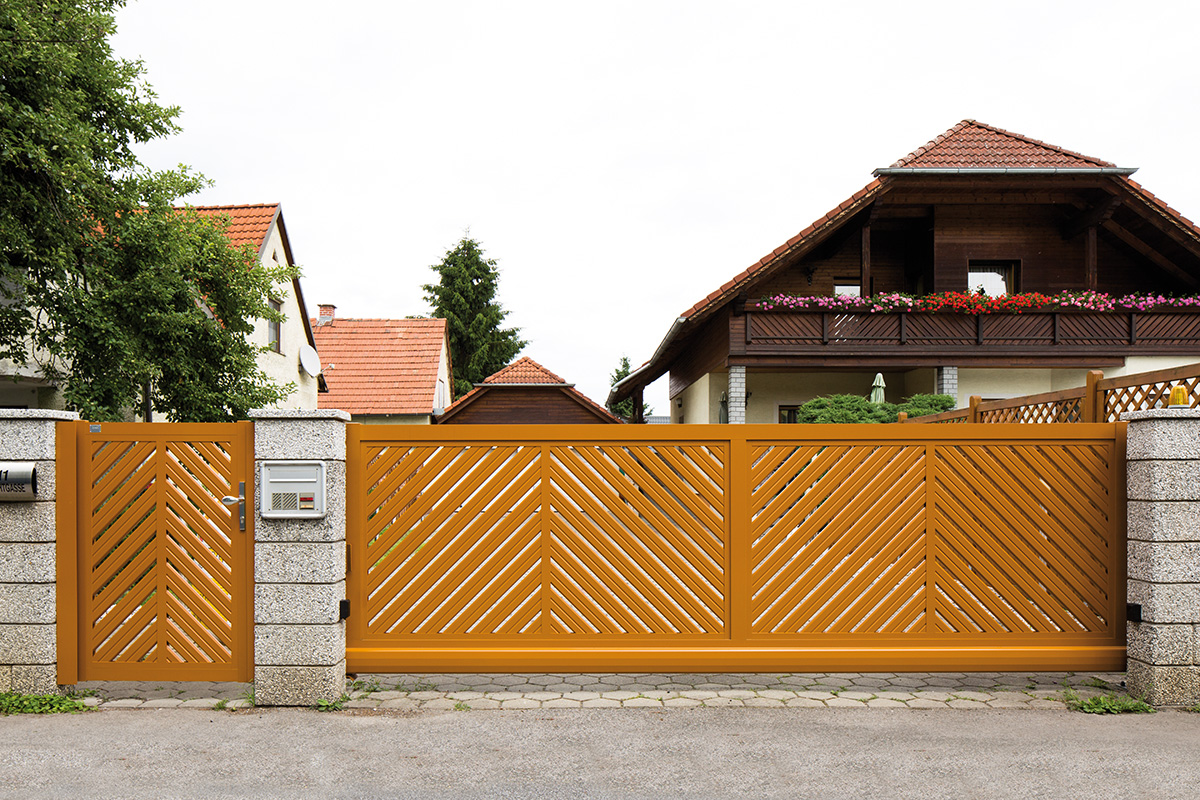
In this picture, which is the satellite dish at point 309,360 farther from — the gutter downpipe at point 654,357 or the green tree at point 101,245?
the gutter downpipe at point 654,357

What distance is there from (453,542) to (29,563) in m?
2.32

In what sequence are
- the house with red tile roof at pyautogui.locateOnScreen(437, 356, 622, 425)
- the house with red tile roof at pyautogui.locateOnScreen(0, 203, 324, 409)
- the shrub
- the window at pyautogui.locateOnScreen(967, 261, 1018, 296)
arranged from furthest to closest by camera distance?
the house with red tile roof at pyautogui.locateOnScreen(437, 356, 622, 425)
the window at pyautogui.locateOnScreen(967, 261, 1018, 296)
the house with red tile roof at pyautogui.locateOnScreen(0, 203, 324, 409)
the shrub

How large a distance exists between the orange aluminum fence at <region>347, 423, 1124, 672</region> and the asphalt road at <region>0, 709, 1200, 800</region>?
1.42 ft

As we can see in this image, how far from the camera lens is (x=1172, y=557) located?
4.12 m

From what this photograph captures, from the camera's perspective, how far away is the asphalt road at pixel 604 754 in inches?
124

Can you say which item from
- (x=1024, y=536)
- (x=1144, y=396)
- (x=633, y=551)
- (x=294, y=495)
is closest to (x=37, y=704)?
(x=294, y=495)

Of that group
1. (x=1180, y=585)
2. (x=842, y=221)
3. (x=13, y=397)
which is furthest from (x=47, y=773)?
(x=842, y=221)

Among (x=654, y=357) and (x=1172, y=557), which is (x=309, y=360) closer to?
(x=654, y=357)

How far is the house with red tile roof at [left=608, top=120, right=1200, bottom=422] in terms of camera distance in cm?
1653

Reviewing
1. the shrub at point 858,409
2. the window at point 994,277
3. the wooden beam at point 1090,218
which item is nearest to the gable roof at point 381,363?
the shrub at point 858,409

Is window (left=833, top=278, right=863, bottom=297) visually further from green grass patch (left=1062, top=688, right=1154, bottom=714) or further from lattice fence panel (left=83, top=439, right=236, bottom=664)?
lattice fence panel (left=83, top=439, right=236, bottom=664)

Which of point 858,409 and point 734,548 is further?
point 858,409

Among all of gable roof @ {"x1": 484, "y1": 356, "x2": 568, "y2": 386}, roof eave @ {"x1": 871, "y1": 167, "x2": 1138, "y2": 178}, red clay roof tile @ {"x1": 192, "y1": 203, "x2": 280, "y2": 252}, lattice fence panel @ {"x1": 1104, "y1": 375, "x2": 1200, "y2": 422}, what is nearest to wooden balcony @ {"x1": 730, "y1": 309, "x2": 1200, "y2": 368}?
roof eave @ {"x1": 871, "y1": 167, "x2": 1138, "y2": 178}

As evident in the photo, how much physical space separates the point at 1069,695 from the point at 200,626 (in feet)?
16.2
